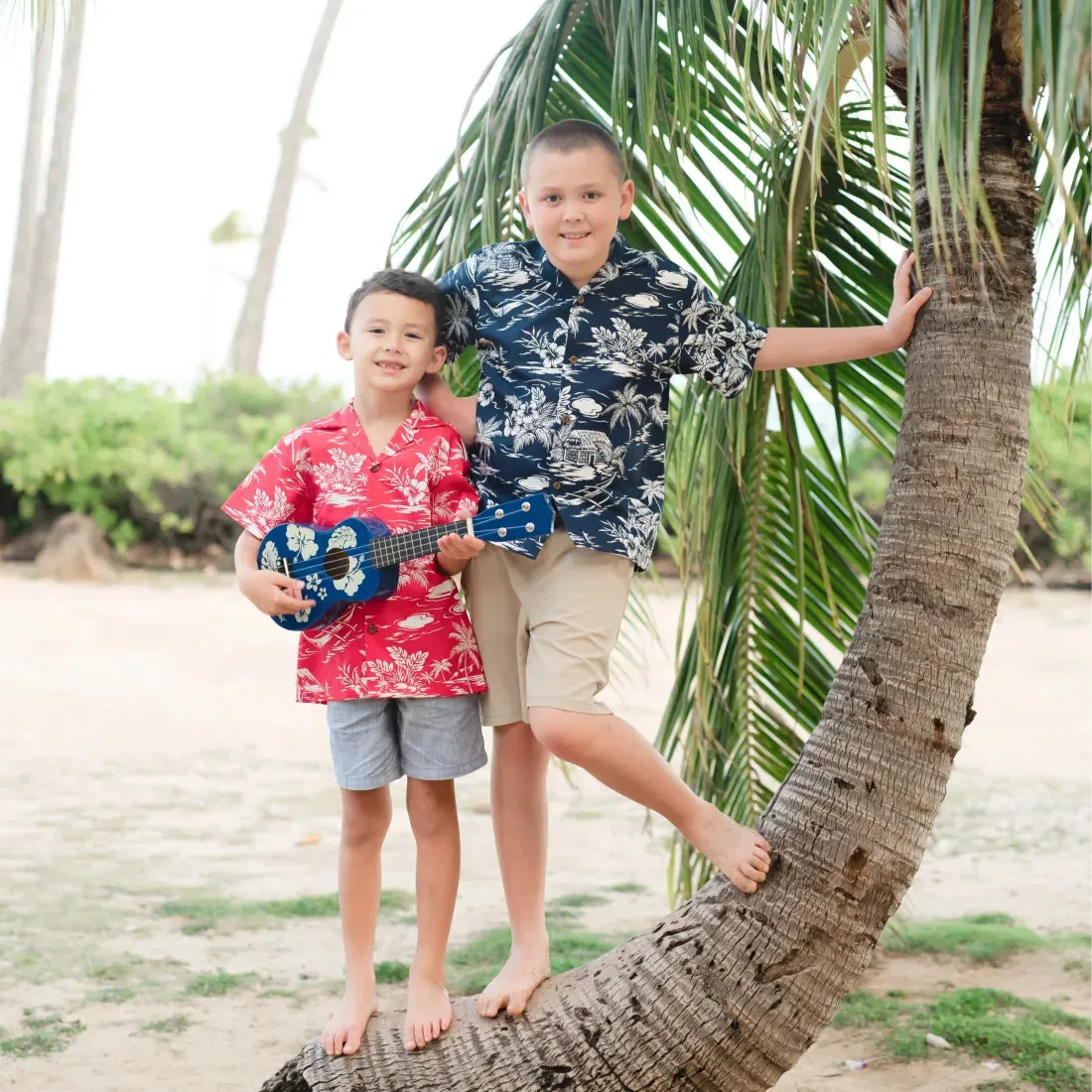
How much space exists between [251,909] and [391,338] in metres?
3.35

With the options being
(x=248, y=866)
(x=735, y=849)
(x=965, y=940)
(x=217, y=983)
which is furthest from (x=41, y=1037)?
(x=965, y=940)

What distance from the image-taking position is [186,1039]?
4.09 metres

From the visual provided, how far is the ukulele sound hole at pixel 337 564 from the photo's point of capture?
2.90 metres

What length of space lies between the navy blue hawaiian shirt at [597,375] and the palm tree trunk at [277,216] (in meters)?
18.1

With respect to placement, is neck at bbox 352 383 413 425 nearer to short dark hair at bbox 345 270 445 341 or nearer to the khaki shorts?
short dark hair at bbox 345 270 445 341

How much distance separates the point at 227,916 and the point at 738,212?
3508mm

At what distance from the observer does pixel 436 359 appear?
312 centimetres

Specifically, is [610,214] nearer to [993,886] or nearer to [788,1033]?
[788,1033]

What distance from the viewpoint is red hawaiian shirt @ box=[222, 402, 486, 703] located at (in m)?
2.95

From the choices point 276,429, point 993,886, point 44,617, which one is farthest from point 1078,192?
point 276,429

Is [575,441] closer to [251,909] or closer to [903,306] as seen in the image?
[903,306]

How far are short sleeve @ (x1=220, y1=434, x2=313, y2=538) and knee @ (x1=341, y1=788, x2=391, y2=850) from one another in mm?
641

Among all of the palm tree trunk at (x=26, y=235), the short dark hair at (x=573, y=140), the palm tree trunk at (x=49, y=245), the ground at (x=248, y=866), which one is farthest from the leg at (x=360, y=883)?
the palm tree trunk at (x=26, y=235)

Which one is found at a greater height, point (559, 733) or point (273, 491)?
point (273, 491)
